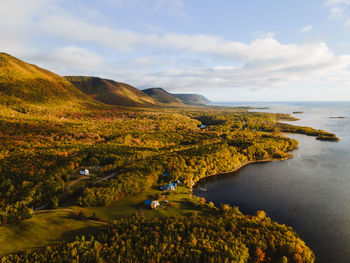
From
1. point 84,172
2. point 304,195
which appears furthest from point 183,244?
point 304,195

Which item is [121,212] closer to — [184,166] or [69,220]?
[69,220]

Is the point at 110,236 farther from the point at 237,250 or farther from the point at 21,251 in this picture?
the point at 237,250

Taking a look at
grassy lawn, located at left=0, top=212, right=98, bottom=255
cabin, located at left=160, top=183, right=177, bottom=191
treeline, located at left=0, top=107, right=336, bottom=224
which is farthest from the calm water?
grassy lawn, located at left=0, top=212, right=98, bottom=255

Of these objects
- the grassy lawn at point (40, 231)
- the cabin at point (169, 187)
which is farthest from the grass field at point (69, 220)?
the cabin at point (169, 187)

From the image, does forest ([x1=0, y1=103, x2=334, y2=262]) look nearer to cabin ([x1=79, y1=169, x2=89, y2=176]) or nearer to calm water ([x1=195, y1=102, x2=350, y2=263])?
cabin ([x1=79, y1=169, x2=89, y2=176])

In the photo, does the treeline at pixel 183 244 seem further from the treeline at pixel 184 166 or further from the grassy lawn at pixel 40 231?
the treeline at pixel 184 166

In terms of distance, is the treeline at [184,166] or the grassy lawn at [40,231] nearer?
the grassy lawn at [40,231]

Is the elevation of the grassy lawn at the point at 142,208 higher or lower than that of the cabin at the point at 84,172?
lower
